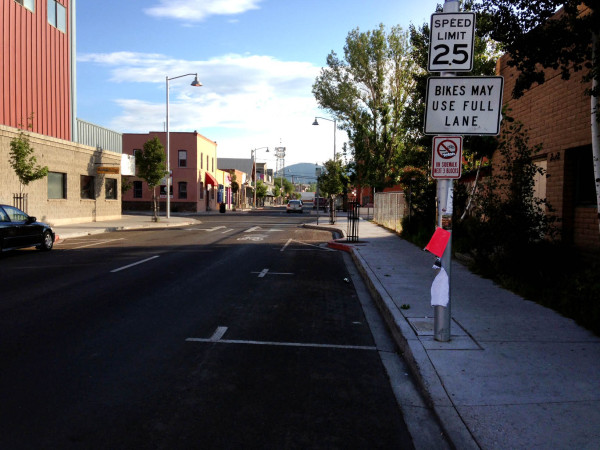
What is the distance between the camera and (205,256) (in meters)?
14.6

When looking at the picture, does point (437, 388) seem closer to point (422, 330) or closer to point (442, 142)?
point (422, 330)

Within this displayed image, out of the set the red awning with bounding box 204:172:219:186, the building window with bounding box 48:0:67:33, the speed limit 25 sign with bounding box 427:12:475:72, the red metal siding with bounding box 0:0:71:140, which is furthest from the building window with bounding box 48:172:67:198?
the red awning with bounding box 204:172:219:186

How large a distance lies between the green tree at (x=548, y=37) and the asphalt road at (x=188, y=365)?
4359mm

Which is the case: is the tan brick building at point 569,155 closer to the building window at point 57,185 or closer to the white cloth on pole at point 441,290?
the white cloth on pole at point 441,290

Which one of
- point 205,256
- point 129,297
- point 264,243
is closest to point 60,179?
point 264,243

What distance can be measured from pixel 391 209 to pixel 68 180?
57.4ft

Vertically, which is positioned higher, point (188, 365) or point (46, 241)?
point (46, 241)

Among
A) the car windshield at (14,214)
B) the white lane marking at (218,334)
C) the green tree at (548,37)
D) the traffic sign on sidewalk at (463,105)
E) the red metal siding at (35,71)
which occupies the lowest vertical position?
the white lane marking at (218,334)

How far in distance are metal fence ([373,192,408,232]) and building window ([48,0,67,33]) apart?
65.6 ft

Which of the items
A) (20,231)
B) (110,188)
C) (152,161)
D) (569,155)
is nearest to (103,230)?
(20,231)

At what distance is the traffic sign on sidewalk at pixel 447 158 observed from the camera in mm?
5641

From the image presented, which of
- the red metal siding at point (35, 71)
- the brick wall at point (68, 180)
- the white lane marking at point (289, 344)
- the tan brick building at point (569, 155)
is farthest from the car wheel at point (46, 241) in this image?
the tan brick building at point (569, 155)

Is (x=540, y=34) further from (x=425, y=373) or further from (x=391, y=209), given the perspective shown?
(x=391, y=209)

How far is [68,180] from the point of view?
27.7 m
